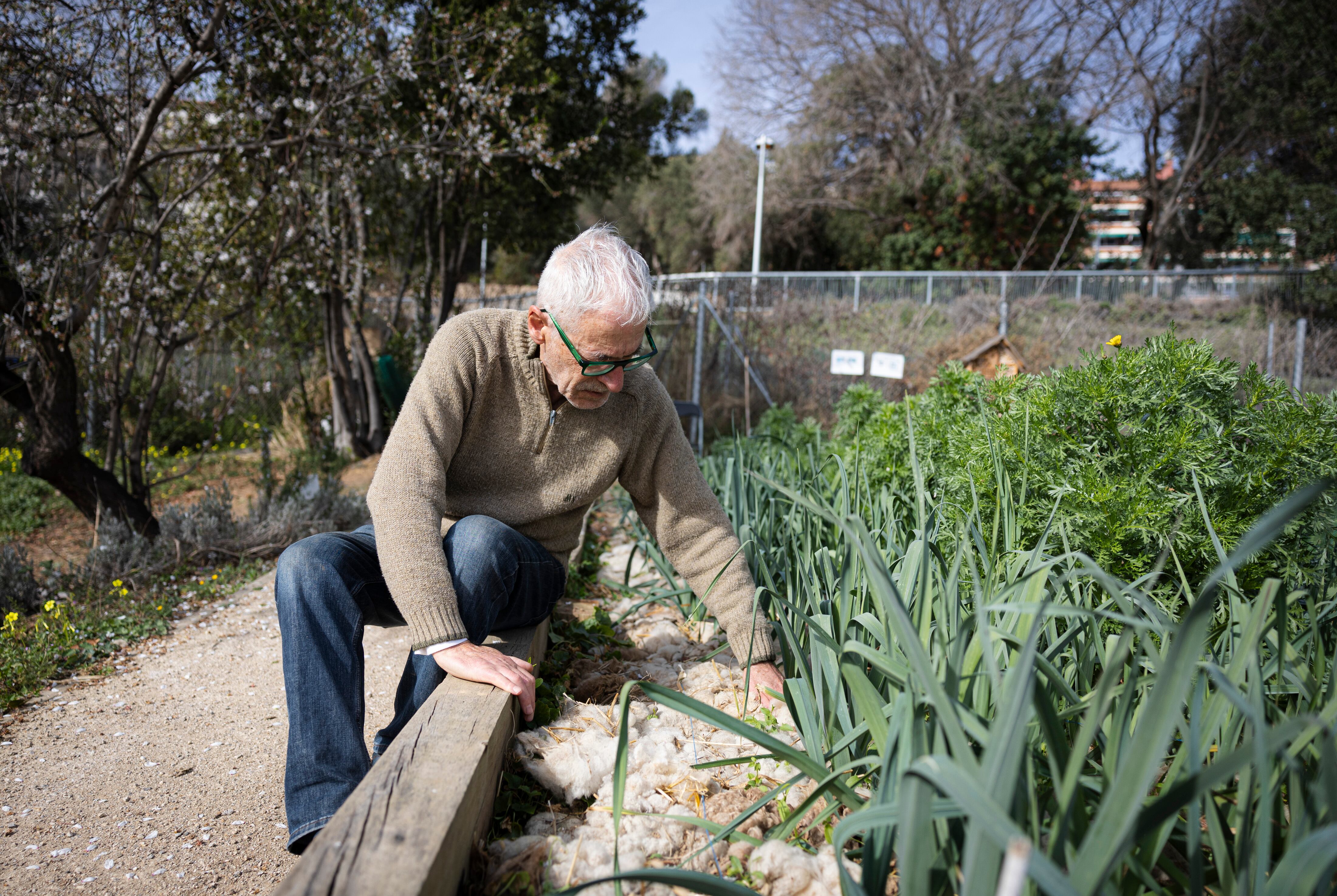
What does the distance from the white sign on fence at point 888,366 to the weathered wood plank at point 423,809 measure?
426 centimetres

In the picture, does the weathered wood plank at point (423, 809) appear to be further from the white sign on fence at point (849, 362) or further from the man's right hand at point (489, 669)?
the white sign on fence at point (849, 362)

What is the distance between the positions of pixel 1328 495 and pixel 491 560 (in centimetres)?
Result: 167

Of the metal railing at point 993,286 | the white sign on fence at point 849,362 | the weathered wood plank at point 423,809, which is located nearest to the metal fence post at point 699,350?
the metal railing at point 993,286

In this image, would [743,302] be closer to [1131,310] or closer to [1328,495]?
[1131,310]

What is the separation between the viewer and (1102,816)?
70 centimetres

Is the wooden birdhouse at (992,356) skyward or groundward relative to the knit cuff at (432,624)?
skyward

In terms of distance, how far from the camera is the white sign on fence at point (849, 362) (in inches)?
226

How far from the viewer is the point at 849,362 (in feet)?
19.1

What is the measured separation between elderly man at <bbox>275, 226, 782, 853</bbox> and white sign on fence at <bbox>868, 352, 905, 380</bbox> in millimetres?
3502

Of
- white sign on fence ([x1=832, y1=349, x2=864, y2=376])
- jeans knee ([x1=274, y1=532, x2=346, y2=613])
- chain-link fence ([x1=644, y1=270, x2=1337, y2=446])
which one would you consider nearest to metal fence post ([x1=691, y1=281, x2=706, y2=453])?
chain-link fence ([x1=644, y1=270, x2=1337, y2=446])

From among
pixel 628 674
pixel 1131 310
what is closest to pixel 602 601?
pixel 628 674

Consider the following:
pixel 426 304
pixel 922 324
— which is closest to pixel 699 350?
pixel 922 324

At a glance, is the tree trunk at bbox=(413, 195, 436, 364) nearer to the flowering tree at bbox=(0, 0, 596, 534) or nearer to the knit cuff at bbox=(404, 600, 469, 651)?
the flowering tree at bbox=(0, 0, 596, 534)

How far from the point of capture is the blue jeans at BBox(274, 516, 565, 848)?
4.33 ft
